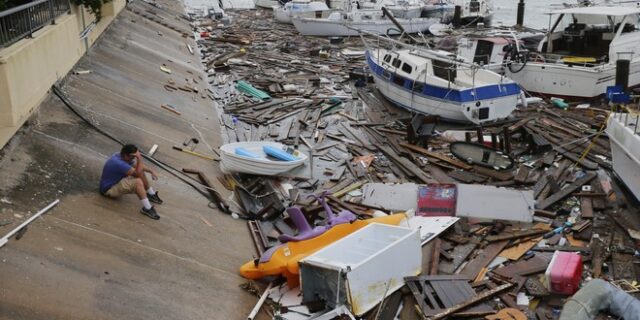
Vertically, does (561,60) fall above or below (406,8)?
below

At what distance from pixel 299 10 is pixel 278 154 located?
119 feet

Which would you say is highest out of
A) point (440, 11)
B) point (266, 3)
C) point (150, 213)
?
point (266, 3)

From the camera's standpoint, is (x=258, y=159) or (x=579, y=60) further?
(x=579, y=60)

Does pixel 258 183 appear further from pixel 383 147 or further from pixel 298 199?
pixel 383 147

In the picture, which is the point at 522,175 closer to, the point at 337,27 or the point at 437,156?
the point at 437,156

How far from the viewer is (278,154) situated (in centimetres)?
1727

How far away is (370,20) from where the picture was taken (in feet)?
155

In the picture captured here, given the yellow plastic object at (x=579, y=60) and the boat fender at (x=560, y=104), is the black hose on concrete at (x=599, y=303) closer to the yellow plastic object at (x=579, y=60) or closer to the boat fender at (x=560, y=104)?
the boat fender at (x=560, y=104)

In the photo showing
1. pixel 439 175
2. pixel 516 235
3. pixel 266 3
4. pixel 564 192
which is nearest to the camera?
pixel 516 235

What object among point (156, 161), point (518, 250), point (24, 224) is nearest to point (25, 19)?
point (156, 161)

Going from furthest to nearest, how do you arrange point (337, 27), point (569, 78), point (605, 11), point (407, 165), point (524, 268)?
point (337, 27), point (605, 11), point (569, 78), point (407, 165), point (524, 268)

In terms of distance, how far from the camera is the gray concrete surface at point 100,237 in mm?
8562

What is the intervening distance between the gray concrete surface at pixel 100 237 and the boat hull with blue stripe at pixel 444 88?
10420mm

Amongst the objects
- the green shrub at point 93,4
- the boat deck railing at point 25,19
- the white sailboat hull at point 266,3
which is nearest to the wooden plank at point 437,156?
the boat deck railing at point 25,19
